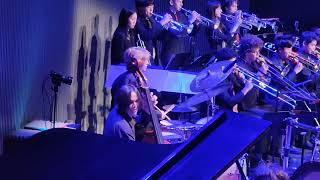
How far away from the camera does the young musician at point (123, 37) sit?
7527 millimetres

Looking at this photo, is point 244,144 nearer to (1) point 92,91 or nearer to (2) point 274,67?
(2) point 274,67

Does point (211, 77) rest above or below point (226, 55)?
below

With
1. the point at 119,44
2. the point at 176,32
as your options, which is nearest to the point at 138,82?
the point at 119,44

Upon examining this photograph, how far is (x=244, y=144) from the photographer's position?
9.23 feet

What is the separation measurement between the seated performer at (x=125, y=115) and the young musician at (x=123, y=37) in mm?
2576

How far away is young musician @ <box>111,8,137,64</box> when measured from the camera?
7527 mm

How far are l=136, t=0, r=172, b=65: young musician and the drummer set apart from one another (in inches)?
64.7

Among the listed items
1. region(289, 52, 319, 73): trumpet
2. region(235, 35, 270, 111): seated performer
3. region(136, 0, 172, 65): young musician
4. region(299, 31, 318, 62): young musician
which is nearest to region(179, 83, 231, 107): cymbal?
region(235, 35, 270, 111): seated performer

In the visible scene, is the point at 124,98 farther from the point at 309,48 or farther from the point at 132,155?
the point at 309,48

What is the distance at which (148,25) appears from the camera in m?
8.30

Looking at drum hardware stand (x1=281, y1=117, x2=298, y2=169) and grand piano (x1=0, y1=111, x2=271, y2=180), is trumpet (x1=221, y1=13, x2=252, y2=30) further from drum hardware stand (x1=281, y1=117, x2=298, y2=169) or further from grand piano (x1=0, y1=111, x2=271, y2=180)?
grand piano (x1=0, y1=111, x2=271, y2=180)

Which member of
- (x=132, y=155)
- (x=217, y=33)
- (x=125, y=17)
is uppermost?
(x=125, y=17)

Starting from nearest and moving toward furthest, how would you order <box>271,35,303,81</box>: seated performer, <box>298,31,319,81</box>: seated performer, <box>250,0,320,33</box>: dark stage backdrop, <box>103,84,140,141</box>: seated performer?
<box>103,84,140,141</box>: seated performer < <box>271,35,303,81</box>: seated performer < <box>298,31,319,81</box>: seated performer < <box>250,0,320,33</box>: dark stage backdrop

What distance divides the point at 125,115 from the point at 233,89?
7.28 feet
